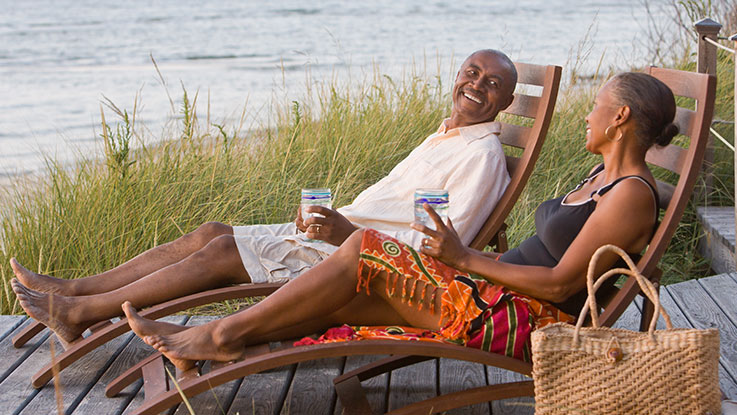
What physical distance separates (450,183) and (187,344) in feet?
4.55

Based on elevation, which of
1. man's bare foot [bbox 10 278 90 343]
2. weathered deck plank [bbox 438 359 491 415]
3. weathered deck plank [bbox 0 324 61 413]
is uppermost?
man's bare foot [bbox 10 278 90 343]

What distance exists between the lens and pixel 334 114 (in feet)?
18.3

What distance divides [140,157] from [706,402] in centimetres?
338

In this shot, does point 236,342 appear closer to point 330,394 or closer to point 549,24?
point 330,394

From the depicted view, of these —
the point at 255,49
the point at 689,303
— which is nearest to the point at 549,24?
the point at 255,49

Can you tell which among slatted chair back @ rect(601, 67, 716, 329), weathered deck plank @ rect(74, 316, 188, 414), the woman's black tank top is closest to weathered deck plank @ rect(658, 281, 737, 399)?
slatted chair back @ rect(601, 67, 716, 329)

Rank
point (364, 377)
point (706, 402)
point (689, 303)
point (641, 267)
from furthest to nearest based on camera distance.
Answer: point (689, 303) → point (364, 377) → point (641, 267) → point (706, 402)

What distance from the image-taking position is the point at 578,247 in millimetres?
2479

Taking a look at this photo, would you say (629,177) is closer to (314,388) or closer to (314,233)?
(314,233)

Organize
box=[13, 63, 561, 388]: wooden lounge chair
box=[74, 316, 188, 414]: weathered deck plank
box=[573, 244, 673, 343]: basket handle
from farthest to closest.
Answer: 1. box=[13, 63, 561, 388]: wooden lounge chair
2. box=[74, 316, 188, 414]: weathered deck plank
3. box=[573, 244, 673, 343]: basket handle

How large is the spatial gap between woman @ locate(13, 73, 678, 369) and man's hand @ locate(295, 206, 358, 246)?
1.58 ft

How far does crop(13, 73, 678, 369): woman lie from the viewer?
2.49m

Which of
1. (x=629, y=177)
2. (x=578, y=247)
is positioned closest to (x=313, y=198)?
(x=578, y=247)

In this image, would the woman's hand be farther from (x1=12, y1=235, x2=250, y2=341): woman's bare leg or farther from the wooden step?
the wooden step
